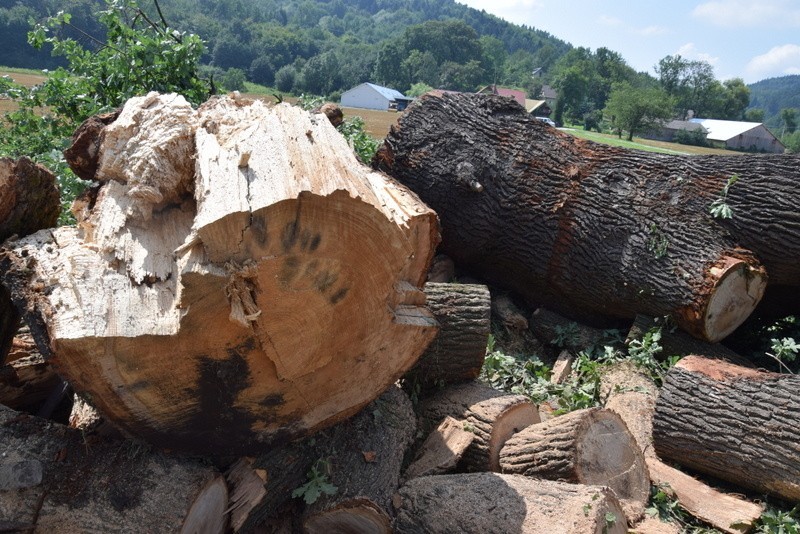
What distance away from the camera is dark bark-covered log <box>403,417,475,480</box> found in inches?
119

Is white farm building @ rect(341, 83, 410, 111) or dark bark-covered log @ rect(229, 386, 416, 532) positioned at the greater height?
white farm building @ rect(341, 83, 410, 111)

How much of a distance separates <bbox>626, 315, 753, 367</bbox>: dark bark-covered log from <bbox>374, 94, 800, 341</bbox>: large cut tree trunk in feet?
0.30

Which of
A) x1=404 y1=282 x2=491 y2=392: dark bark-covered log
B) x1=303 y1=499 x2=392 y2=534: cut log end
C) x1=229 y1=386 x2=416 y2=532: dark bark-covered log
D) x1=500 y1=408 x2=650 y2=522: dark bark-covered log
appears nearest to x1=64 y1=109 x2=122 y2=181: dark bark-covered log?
x1=229 y1=386 x2=416 y2=532: dark bark-covered log

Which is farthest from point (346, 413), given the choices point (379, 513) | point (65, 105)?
point (65, 105)

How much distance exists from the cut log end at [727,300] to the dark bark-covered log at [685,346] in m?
0.07

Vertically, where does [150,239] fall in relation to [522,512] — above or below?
above

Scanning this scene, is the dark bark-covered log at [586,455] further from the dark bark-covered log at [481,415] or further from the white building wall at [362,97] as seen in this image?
the white building wall at [362,97]

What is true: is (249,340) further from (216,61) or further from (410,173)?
(216,61)

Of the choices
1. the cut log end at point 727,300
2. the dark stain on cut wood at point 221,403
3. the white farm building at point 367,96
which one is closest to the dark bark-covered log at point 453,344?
the dark stain on cut wood at point 221,403

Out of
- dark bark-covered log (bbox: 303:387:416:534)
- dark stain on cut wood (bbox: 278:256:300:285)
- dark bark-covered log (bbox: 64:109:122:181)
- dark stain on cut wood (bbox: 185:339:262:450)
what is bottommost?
dark bark-covered log (bbox: 303:387:416:534)

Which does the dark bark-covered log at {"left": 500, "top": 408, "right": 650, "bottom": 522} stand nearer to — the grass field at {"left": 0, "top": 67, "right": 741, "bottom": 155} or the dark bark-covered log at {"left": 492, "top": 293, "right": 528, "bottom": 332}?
the dark bark-covered log at {"left": 492, "top": 293, "right": 528, "bottom": 332}

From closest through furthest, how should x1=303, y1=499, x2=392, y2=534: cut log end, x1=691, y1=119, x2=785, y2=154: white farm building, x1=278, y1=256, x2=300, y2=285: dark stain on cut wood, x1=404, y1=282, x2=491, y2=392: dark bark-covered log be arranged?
x1=278, y1=256, x2=300, y2=285: dark stain on cut wood → x1=303, y1=499, x2=392, y2=534: cut log end → x1=404, y1=282, x2=491, y2=392: dark bark-covered log → x1=691, y1=119, x2=785, y2=154: white farm building

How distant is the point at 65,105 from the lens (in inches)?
240

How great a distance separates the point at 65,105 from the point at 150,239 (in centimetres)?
445
